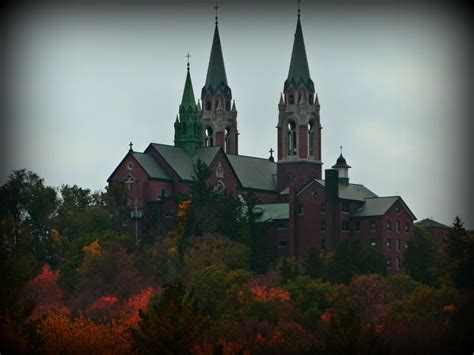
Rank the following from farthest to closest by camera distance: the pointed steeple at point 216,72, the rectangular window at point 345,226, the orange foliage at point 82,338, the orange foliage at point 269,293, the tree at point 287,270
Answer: the pointed steeple at point 216,72 < the rectangular window at point 345,226 < the tree at point 287,270 < the orange foliage at point 269,293 < the orange foliage at point 82,338

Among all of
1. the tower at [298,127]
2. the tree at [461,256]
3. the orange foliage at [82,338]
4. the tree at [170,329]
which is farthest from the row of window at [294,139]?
the tree at [170,329]

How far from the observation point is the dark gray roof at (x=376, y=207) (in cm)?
16350

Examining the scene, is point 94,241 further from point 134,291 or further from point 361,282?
point 361,282

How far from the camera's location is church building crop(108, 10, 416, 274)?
163m

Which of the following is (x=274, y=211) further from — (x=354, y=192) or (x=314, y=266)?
(x=314, y=266)

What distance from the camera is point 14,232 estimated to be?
160125 mm

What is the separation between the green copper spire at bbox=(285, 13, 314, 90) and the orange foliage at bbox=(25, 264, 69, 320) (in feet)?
120

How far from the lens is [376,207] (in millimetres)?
164375

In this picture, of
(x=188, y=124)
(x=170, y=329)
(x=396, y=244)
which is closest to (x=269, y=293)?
(x=396, y=244)

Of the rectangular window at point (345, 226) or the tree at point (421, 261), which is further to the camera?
the rectangular window at point (345, 226)

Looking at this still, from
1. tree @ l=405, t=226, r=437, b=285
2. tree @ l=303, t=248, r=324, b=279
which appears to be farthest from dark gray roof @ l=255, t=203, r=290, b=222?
tree @ l=405, t=226, r=437, b=285

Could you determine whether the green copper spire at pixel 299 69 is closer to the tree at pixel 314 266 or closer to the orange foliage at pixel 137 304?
the tree at pixel 314 266

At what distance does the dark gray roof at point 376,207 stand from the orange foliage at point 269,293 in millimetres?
18503

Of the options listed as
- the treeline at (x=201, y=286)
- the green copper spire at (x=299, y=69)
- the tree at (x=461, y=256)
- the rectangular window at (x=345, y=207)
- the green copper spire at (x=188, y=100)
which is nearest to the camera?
the treeline at (x=201, y=286)
